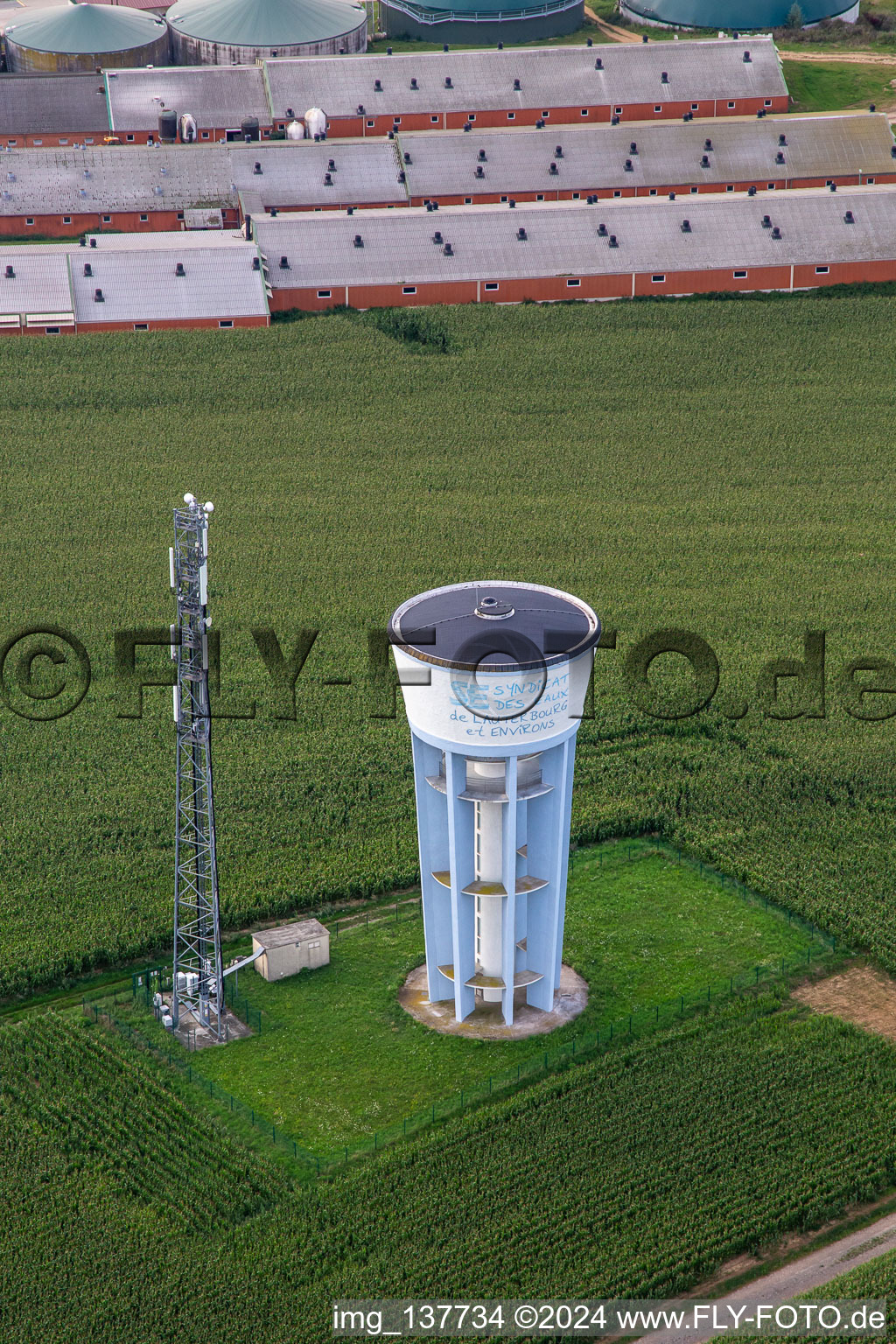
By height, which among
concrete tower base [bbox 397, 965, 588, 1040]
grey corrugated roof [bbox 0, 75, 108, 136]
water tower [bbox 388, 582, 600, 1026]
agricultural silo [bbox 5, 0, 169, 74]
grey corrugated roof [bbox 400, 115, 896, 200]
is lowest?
concrete tower base [bbox 397, 965, 588, 1040]

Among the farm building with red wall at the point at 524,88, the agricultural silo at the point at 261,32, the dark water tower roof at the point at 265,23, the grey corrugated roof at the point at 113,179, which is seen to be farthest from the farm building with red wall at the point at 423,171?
the dark water tower roof at the point at 265,23

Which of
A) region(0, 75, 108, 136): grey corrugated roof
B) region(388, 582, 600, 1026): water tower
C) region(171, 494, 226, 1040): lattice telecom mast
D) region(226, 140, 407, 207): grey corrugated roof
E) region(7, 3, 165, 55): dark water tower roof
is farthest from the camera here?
region(7, 3, 165, 55): dark water tower roof

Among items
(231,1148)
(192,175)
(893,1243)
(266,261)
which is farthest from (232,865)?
(192,175)

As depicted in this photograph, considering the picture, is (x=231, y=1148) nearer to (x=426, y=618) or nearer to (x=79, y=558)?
(x=426, y=618)

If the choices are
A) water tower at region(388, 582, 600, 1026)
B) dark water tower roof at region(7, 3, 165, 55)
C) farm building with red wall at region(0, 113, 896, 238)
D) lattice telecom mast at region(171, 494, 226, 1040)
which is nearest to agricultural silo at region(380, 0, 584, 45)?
dark water tower roof at region(7, 3, 165, 55)

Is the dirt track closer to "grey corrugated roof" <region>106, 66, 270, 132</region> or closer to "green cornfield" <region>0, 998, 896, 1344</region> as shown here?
"green cornfield" <region>0, 998, 896, 1344</region>

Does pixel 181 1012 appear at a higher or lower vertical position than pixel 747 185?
lower

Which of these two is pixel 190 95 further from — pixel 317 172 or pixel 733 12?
pixel 733 12

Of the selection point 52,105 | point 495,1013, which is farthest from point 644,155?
point 495,1013
